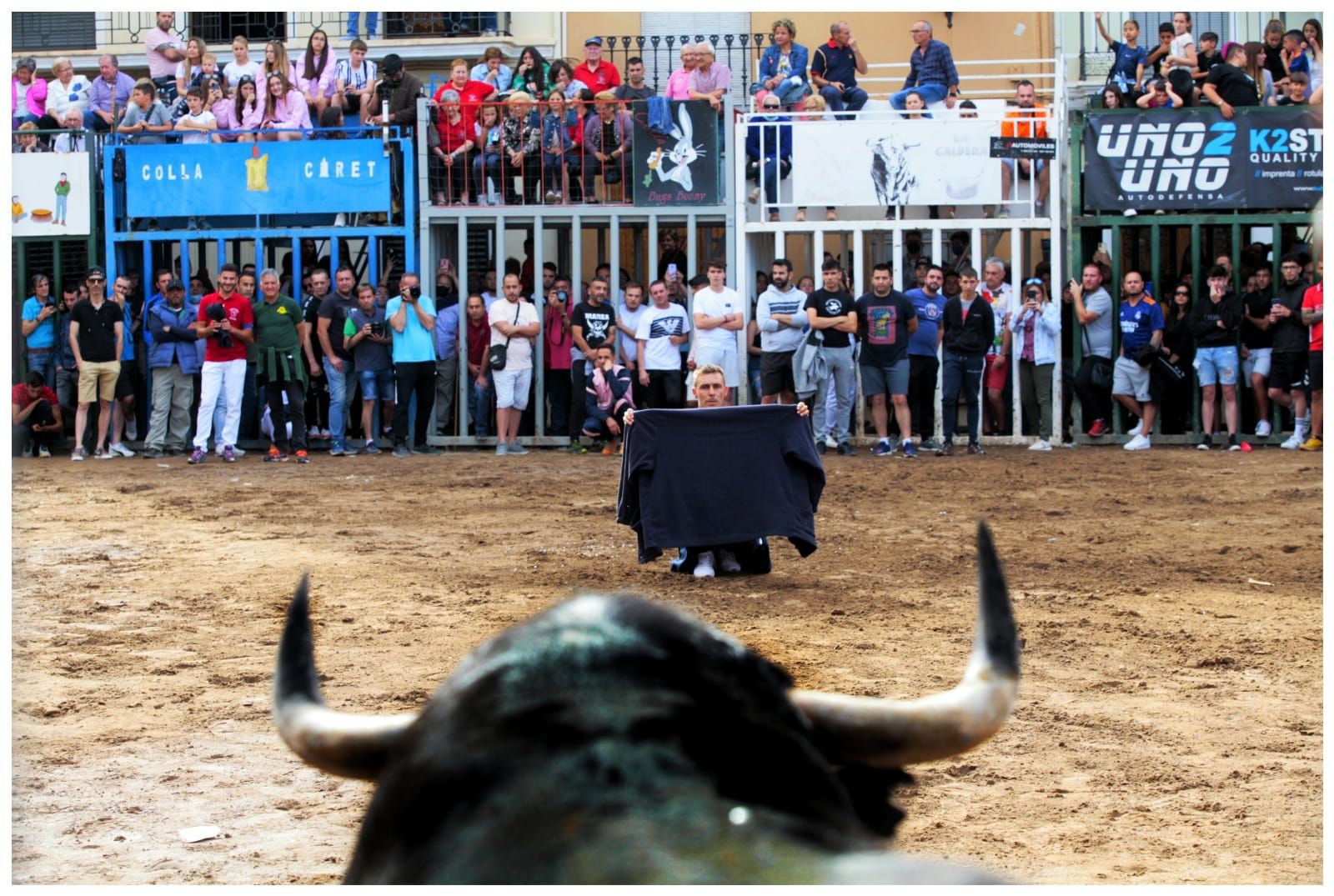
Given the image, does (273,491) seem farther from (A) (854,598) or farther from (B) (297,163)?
(A) (854,598)

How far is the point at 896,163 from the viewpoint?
16.6 meters

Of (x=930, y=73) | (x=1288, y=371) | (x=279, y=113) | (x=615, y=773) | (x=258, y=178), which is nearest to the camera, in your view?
(x=615, y=773)

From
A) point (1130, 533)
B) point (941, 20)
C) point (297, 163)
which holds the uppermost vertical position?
point (941, 20)

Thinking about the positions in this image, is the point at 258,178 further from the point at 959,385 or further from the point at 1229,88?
the point at 1229,88

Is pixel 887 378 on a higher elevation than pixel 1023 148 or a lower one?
lower

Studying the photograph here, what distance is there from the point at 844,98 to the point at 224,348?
6.65 meters

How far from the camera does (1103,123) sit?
1662cm

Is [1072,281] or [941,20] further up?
[941,20]

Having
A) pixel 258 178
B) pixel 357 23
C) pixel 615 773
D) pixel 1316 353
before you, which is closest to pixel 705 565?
pixel 615 773

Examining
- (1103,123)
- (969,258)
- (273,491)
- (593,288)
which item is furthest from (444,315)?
(1103,123)

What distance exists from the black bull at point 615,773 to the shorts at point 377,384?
48.5 ft

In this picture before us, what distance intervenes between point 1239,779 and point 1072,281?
11.5 m

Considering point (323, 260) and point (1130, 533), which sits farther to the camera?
point (323, 260)

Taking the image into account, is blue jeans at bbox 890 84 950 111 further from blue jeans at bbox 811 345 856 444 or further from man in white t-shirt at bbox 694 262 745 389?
blue jeans at bbox 811 345 856 444
